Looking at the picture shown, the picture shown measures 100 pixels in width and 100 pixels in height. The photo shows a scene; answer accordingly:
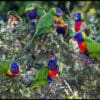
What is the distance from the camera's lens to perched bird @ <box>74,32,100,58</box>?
3.84 meters

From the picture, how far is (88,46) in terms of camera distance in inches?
154

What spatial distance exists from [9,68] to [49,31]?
768 mm

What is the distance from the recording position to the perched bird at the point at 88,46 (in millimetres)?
3836

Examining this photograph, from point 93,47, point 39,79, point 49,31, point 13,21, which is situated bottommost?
point 39,79

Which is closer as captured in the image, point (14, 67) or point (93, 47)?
point (14, 67)

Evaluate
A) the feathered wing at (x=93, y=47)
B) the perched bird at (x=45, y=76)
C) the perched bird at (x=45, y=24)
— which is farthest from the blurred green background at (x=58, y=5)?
the perched bird at (x=45, y=76)

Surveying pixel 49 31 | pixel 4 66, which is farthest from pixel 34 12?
pixel 4 66

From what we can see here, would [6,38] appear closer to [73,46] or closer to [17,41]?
[17,41]

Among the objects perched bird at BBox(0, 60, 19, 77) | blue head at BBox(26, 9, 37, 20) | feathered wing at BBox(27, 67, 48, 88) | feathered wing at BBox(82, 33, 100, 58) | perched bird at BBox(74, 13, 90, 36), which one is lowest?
feathered wing at BBox(27, 67, 48, 88)

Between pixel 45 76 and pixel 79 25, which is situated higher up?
pixel 79 25

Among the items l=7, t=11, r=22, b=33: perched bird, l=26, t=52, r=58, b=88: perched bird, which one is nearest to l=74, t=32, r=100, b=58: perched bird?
l=26, t=52, r=58, b=88: perched bird

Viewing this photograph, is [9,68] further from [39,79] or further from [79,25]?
[79,25]

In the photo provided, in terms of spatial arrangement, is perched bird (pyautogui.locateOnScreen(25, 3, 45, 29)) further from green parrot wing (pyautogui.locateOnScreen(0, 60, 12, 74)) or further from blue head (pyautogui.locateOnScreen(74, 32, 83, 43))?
green parrot wing (pyautogui.locateOnScreen(0, 60, 12, 74))

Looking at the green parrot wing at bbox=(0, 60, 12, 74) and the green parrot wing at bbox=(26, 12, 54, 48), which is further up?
the green parrot wing at bbox=(26, 12, 54, 48)
